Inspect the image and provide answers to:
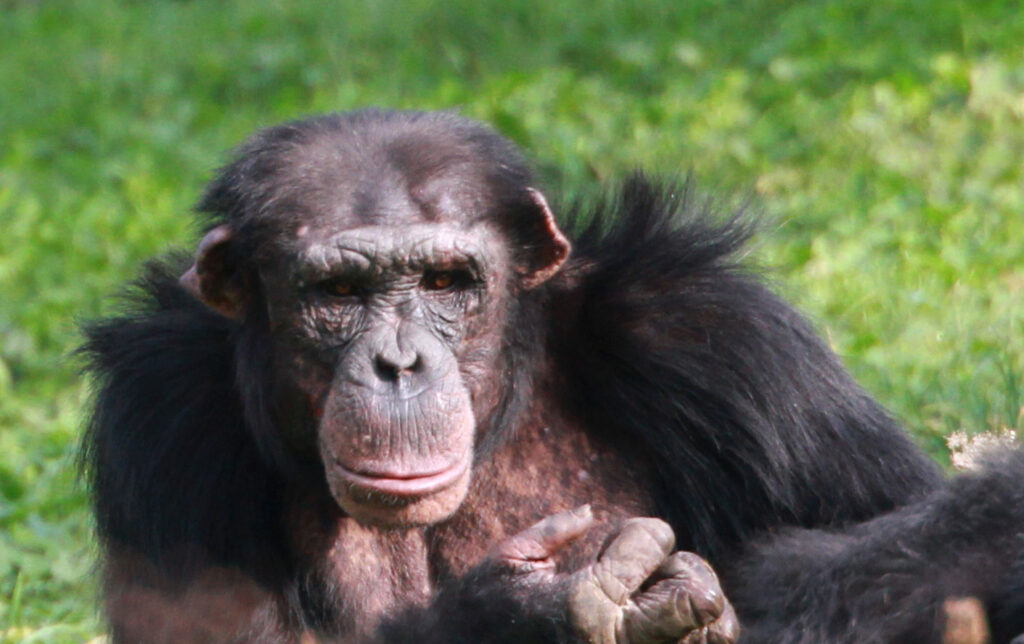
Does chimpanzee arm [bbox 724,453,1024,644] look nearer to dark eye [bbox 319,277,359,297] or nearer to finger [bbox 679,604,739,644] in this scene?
finger [bbox 679,604,739,644]

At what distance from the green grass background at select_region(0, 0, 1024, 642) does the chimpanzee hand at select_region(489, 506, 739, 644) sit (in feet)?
5.19

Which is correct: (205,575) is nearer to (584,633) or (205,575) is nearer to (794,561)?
(584,633)

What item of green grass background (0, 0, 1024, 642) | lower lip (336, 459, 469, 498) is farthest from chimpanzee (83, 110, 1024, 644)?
green grass background (0, 0, 1024, 642)

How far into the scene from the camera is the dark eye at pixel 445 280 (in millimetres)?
4766

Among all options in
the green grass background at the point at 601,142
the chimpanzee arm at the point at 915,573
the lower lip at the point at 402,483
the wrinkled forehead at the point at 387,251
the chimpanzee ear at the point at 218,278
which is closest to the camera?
the chimpanzee arm at the point at 915,573

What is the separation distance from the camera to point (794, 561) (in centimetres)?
471

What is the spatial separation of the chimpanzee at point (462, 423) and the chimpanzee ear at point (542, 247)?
0.01 metres

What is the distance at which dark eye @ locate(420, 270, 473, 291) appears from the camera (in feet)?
15.6

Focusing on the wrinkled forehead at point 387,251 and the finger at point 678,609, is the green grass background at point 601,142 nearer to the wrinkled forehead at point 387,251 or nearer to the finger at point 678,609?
the wrinkled forehead at point 387,251

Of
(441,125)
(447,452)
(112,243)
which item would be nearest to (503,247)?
(441,125)

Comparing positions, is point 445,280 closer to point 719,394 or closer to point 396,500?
point 396,500

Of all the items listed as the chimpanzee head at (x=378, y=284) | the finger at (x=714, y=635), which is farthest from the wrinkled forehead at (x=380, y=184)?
the finger at (x=714, y=635)

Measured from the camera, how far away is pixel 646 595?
4.30 m

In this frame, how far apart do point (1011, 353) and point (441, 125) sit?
9.32 feet
